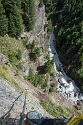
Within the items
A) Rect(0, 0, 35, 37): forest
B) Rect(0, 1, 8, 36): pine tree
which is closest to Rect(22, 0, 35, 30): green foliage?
Rect(0, 0, 35, 37): forest

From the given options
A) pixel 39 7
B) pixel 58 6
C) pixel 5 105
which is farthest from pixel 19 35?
pixel 58 6

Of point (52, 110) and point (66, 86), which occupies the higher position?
point (66, 86)

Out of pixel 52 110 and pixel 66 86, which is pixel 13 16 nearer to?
pixel 52 110

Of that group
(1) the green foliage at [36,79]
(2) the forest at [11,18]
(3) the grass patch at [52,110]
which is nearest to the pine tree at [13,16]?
(2) the forest at [11,18]

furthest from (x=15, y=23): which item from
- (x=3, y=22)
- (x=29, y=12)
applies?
(x=29, y=12)

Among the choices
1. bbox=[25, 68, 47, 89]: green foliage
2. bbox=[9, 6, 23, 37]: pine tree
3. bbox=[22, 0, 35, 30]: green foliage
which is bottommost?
bbox=[25, 68, 47, 89]: green foliage

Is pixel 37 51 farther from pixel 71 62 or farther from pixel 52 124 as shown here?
pixel 52 124

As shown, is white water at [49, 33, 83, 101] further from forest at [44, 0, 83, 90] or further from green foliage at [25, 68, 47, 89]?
green foliage at [25, 68, 47, 89]

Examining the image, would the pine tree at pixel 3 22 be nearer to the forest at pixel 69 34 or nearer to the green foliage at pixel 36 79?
the green foliage at pixel 36 79
